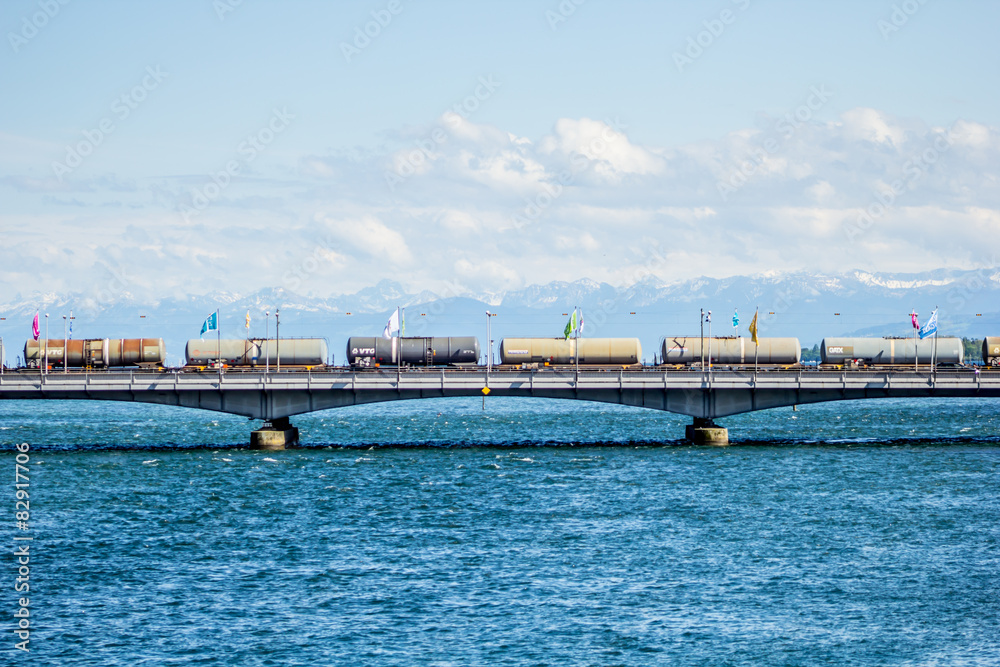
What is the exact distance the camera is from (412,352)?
335 ft

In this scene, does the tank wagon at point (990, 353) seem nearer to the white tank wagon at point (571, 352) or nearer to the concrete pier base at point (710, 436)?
the white tank wagon at point (571, 352)

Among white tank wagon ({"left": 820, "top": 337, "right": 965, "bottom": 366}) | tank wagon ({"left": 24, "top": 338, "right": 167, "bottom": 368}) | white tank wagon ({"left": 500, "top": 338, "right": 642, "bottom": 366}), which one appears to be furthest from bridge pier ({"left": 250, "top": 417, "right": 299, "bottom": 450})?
white tank wagon ({"left": 820, "top": 337, "right": 965, "bottom": 366})

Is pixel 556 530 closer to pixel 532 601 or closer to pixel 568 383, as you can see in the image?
pixel 532 601

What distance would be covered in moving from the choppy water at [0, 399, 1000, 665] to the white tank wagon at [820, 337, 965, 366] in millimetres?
17459

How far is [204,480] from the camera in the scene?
72.9m

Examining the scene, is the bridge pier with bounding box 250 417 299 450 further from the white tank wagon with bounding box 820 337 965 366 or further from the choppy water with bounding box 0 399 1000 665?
the white tank wagon with bounding box 820 337 965 366

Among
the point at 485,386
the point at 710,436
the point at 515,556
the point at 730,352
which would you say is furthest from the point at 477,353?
the point at 515,556

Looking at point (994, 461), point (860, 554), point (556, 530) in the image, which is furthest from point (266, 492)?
point (994, 461)

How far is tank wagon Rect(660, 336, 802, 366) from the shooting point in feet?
340

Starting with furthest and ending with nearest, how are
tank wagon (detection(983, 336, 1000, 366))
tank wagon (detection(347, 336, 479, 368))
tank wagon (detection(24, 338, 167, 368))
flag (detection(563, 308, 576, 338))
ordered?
1. tank wagon (detection(983, 336, 1000, 366))
2. tank wagon (detection(24, 338, 167, 368))
3. tank wagon (detection(347, 336, 479, 368))
4. flag (detection(563, 308, 576, 338))

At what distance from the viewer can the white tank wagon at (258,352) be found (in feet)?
336

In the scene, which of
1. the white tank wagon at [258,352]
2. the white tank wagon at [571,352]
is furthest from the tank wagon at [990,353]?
the white tank wagon at [258,352]

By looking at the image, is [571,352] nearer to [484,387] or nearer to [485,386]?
[485,386]

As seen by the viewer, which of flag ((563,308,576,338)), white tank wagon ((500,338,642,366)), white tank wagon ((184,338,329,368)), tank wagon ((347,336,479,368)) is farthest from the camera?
white tank wagon ((184,338,329,368))
